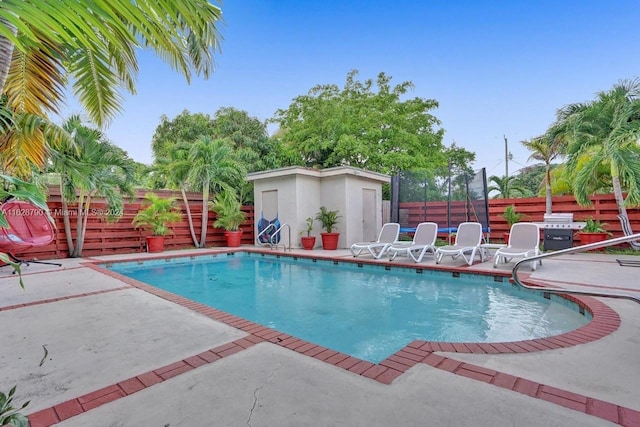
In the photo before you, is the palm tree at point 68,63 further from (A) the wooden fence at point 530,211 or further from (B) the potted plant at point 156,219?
(A) the wooden fence at point 530,211

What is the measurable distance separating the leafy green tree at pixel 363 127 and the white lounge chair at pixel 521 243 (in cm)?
1107

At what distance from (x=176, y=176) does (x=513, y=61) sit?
1340 cm

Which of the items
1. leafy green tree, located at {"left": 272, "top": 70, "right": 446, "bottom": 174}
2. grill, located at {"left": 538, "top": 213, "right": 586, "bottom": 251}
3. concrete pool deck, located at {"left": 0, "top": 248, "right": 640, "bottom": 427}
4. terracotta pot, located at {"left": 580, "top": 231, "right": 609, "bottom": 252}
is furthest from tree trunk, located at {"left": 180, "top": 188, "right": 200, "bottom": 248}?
terracotta pot, located at {"left": 580, "top": 231, "right": 609, "bottom": 252}

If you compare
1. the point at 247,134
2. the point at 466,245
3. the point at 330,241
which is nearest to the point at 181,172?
the point at 330,241

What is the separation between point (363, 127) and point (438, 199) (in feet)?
30.5

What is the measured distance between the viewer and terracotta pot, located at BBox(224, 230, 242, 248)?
41.0ft

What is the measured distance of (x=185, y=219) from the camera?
Answer: 12.5 meters

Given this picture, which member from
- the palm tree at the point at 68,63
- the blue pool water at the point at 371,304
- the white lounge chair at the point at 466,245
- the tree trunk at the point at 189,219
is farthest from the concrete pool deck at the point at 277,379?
the tree trunk at the point at 189,219

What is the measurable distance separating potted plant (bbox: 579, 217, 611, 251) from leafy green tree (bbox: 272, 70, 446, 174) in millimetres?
9977

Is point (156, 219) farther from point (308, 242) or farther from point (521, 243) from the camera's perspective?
point (521, 243)

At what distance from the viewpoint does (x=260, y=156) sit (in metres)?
18.3

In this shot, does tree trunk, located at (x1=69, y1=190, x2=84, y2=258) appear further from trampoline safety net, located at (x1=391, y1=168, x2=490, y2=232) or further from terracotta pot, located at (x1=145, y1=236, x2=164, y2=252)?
trampoline safety net, located at (x1=391, y1=168, x2=490, y2=232)

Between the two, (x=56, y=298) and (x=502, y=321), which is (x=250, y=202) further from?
(x=502, y=321)

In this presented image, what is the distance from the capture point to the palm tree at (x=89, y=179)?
8320 millimetres
